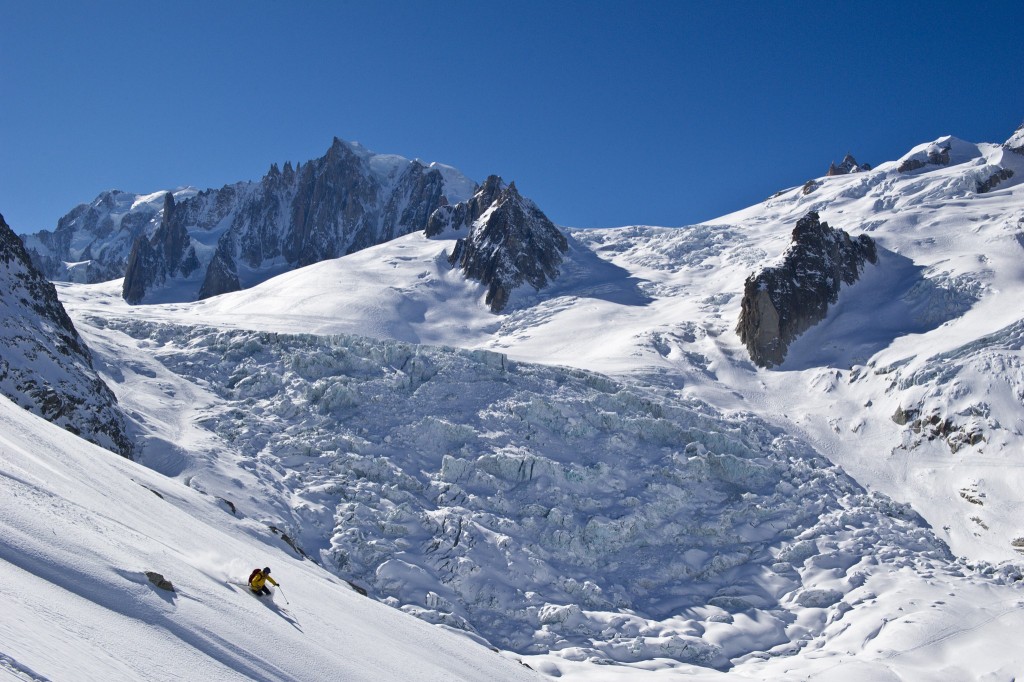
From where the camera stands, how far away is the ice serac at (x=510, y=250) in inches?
3356

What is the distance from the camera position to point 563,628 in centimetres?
3406

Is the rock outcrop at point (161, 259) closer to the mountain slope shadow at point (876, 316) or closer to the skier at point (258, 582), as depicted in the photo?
the mountain slope shadow at point (876, 316)

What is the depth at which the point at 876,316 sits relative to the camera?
61.9 m

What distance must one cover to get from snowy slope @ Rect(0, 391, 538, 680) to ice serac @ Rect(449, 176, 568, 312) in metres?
60.3

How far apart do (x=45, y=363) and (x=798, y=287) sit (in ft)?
170

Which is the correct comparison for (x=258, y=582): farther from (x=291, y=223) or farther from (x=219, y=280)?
(x=291, y=223)

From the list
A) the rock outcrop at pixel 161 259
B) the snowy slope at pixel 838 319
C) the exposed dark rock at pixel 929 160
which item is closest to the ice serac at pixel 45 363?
the snowy slope at pixel 838 319

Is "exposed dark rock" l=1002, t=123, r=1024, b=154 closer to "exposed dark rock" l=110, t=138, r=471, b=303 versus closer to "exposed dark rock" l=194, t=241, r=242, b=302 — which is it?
"exposed dark rock" l=110, t=138, r=471, b=303

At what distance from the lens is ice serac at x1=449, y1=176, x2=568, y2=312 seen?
8525cm

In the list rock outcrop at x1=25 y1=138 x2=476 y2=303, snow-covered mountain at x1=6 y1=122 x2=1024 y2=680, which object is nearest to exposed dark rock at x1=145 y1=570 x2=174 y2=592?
snow-covered mountain at x1=6 y1=122 x2=1024 y2=680

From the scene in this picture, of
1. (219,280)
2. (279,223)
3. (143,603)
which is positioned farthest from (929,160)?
(279,223)

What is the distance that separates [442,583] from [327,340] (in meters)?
23.7

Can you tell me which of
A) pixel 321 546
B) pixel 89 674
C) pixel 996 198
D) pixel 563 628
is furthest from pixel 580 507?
pixel 996 198

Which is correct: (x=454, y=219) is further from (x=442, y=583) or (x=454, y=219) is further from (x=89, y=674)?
(x=89, y=674)
